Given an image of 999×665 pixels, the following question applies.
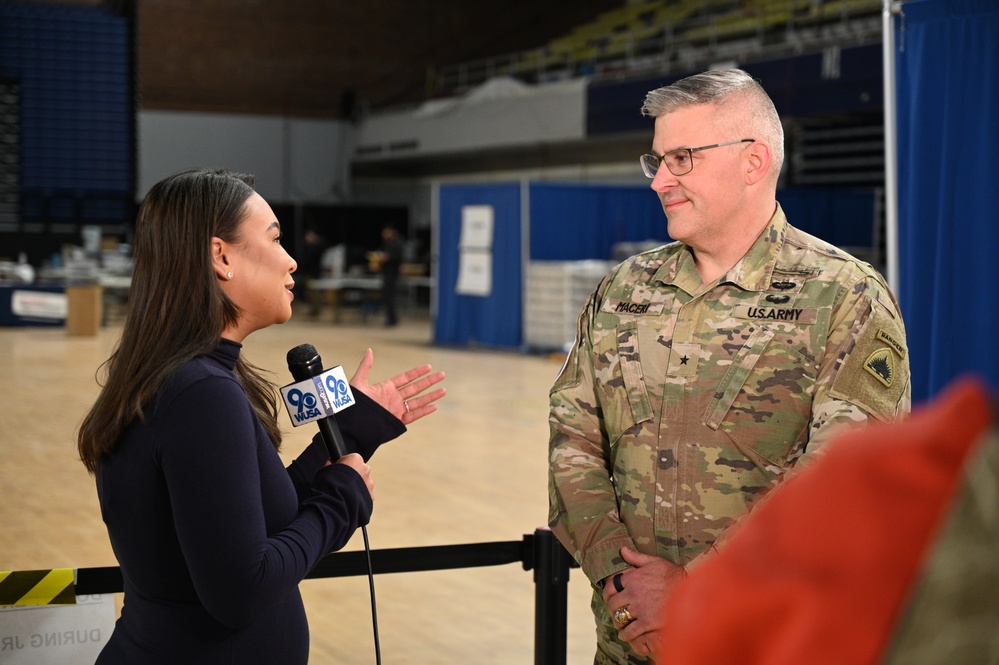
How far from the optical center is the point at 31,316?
629 inches

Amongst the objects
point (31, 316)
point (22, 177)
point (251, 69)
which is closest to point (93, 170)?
point (22, 177)

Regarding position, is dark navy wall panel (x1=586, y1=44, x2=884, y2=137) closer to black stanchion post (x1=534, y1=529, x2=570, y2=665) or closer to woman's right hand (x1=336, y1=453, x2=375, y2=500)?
black stanchion post (x1=534, y1=529, x2=570, y2=665)

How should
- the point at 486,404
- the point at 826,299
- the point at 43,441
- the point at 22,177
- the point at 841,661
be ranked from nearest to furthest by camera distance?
the point at 841,661 < the point at 826,299 < the point at 43,441 < the point at 486,404 < the point at 22,177

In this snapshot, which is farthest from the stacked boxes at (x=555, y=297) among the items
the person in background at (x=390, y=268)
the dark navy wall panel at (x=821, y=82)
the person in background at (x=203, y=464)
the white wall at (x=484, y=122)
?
the person in background at (x=203, y=464)

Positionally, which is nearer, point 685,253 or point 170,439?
point 170,439

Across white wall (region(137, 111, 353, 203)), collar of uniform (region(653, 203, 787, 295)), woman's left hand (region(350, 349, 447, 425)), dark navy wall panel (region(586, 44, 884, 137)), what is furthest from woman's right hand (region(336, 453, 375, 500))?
white wall (region(137, 111, 353, 203))

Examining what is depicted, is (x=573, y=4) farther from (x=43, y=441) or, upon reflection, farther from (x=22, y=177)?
(x=43, y=441)

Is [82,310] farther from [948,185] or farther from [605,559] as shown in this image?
[605,559]

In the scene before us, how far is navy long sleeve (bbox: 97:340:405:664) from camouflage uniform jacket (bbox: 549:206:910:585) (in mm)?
490

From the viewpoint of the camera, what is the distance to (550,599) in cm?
260

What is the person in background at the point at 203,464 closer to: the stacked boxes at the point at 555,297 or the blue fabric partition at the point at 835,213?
the stacked boxes at the point at 555,297

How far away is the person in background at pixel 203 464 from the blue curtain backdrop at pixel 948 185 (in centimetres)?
250

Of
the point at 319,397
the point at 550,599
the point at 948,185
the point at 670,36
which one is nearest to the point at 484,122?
the point at 670,36

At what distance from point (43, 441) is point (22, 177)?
51.4 ft
